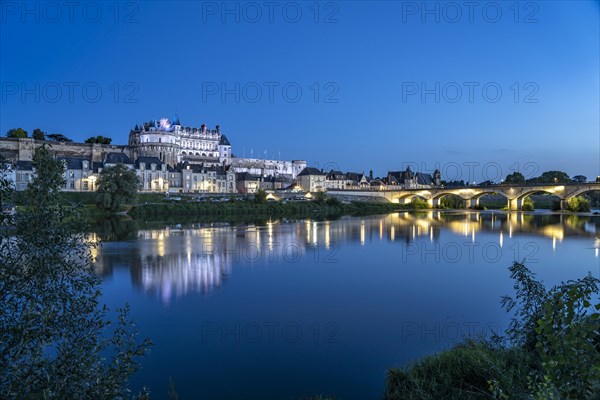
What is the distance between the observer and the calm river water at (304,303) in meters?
7.36

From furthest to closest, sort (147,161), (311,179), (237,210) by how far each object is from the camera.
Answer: (311,179) < (147,161) < (237,210)

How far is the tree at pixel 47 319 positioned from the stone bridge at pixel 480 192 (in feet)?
194

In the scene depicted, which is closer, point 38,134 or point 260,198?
point 260,198

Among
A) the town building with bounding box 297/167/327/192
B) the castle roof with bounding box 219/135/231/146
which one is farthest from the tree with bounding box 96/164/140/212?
the castle roof with bounding box 219/135/231/146

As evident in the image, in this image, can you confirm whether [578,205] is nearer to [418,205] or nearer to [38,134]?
[418,205]

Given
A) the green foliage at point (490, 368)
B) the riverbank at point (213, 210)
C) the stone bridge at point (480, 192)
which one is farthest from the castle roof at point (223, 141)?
the green foliage at point (490, 368)

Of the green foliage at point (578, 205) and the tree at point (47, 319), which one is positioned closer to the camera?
the tree at point (47, 319)

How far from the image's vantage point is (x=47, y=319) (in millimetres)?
3891

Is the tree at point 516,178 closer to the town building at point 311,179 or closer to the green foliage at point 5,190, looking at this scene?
the town building at point 311,179

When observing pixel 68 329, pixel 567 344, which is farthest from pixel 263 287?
pixel 567 344

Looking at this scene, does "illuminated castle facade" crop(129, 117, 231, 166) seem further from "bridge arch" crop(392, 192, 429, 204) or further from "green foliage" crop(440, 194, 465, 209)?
"green foliage" crop(440, 194, 465, 209)

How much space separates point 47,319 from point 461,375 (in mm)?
5249

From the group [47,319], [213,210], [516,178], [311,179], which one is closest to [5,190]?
[47,319]

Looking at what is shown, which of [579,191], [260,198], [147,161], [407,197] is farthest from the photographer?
[407,197]
